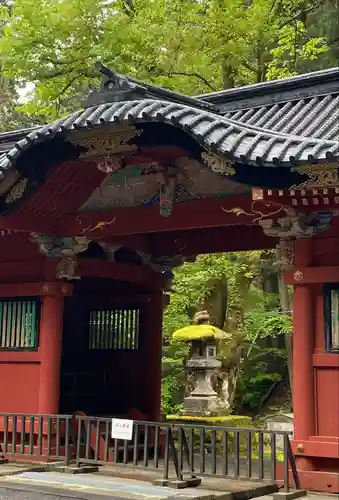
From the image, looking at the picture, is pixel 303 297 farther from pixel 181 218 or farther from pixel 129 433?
pixel 129 433

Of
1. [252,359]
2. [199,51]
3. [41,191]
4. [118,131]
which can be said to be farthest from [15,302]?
[252,359]

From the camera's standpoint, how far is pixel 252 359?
25.0 metres

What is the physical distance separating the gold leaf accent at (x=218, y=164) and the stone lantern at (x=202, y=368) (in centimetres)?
839

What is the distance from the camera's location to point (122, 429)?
7957mm

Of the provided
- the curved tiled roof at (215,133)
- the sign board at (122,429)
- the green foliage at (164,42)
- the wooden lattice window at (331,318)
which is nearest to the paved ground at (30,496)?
the sign board at (122,429)

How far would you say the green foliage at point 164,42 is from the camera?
702 inches

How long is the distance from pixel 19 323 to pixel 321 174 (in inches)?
214

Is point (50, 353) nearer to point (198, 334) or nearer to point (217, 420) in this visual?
point (217, 420)

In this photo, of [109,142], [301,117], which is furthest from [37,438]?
[301,117]

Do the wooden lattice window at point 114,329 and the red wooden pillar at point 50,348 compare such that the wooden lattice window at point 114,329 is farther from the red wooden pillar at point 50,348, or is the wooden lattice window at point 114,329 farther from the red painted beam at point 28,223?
the red painted beam at point 28,223

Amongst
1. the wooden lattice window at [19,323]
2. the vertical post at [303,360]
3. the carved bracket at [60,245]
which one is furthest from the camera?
the wooden lattice window at [19,323]

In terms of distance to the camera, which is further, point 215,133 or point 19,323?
point 19,323

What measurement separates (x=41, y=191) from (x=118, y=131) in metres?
1.89

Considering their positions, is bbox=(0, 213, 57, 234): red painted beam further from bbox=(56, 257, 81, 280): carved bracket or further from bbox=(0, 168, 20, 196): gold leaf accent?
bbox=(0, 168, 20, 196): gold leaf accent
